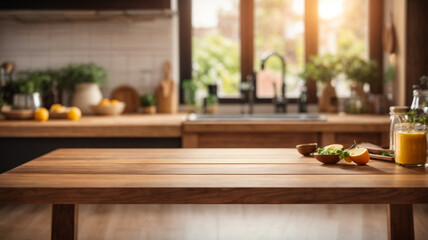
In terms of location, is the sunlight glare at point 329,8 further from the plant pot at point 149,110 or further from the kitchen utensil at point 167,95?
the plant pot at point 149,110

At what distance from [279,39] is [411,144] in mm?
2949

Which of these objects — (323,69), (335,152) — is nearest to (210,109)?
(323,69)

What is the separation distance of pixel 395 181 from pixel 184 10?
11.3 ft

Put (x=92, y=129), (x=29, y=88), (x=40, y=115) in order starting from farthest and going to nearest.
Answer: (x=29, y=88) < (x=40, y=115) < (x=92, y=129)

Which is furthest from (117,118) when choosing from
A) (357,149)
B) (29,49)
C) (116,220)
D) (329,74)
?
(357,149)

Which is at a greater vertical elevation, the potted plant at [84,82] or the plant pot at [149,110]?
the potted plant at [84,82]

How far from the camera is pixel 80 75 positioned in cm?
457

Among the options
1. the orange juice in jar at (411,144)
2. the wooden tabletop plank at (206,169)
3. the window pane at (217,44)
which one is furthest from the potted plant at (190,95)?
the orange juice in jar at (411,144)

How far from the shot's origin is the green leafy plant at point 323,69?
4.55 metres

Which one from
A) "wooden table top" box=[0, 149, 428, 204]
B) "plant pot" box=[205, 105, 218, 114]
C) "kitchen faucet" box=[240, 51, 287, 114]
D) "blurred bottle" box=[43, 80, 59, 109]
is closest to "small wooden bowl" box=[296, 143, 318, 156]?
"wooden table top" box=[0, 149, 428, 204]

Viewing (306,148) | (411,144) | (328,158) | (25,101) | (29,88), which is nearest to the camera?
(411,144)

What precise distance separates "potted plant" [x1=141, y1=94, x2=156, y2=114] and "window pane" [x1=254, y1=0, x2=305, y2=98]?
1.03 metres

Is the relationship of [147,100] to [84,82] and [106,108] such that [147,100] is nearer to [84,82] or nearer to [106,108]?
[106,108]

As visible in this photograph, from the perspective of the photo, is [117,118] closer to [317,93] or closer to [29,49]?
[29,49]
